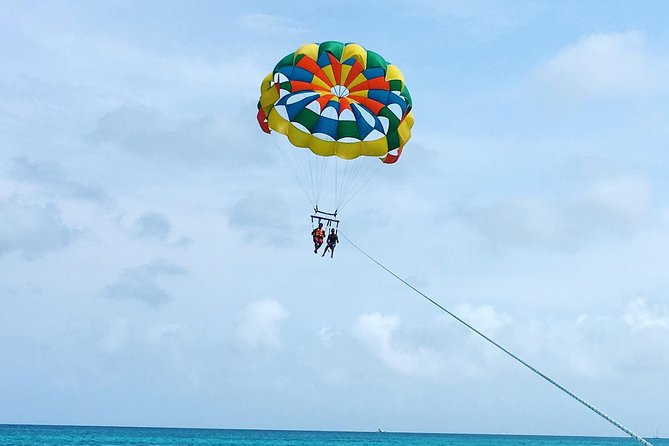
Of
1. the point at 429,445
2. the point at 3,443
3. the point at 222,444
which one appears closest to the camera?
the point at 3,443

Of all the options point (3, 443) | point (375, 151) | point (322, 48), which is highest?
point (322, 48)

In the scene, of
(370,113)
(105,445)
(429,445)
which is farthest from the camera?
(429,445)

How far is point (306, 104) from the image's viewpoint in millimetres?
24609

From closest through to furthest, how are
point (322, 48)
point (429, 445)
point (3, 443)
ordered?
point (322, 48) → point (3, 443) → point (429, 445)

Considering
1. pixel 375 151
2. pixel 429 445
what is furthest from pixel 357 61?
pixel 429 445

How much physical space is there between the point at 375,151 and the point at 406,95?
2.04 m

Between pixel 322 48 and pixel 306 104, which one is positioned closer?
pixel 322 48

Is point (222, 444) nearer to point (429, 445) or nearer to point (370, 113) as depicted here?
point (429, 445)

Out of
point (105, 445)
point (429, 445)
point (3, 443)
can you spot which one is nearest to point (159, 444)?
point (105, 445)

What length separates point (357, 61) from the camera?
75.3 ft

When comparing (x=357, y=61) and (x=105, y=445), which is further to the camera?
(x=105, y=445)

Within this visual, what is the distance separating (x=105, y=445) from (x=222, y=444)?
18840 mm

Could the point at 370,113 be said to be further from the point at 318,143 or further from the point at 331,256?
the point at 331,256

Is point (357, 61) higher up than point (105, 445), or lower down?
higher up
